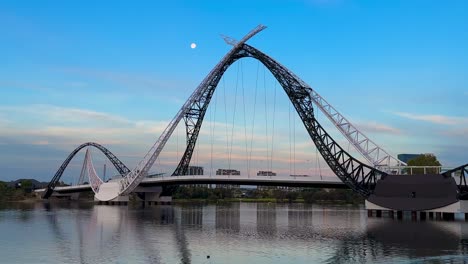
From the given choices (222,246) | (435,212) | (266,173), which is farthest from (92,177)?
(222,246)

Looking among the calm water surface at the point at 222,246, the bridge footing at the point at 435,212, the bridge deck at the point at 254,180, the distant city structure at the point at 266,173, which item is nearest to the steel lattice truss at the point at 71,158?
the bridge deck at the point at 254,180

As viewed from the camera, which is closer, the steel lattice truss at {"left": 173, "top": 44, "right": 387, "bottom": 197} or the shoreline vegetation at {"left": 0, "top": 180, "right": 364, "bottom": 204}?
the steel lattice truss at {"left": 173, "top": 44, "right": 387, "bottom": 197}

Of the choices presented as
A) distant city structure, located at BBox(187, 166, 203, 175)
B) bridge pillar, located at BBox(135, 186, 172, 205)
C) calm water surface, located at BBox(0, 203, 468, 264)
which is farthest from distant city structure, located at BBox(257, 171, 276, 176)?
calm water surface, located at BBox(0, 203, 468, 264)

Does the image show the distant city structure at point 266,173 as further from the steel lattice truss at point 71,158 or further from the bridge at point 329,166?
the steel lattice truss at point 71,158

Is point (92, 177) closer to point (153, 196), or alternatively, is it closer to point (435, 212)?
point (153, 196)

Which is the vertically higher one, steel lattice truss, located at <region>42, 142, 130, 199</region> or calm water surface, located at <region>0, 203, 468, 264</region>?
steel lattice truss, located at <region>42, 142, 130, 199</region>

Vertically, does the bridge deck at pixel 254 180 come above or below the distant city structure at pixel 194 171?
below

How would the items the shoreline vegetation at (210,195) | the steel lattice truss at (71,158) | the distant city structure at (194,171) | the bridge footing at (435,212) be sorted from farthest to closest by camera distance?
the shoreline vegetation at (210,195)
the steel lattice truss at (71,158)
the distant city structure at (194,171)
the bridge footing at (435,212)

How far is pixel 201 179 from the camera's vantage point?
110125mm

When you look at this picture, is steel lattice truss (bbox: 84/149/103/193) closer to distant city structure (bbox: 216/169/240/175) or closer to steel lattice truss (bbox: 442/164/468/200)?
distant city structure (bbox: 216/169/240/175)

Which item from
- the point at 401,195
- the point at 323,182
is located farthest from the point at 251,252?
the point at 323,182

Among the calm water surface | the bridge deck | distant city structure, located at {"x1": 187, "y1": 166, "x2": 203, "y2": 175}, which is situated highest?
distant city structure, located at {"x1": 187, "y1": 166, "x2": 203, "y2": 175}

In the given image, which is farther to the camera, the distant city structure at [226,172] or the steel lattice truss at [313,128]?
the distant city structure at [226,172]

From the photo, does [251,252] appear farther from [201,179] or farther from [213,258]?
[201,179]
